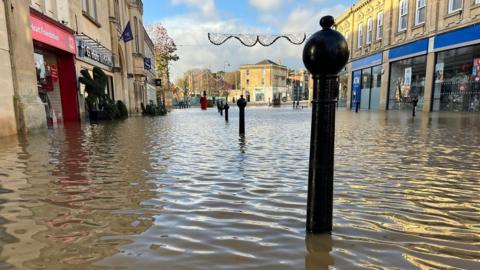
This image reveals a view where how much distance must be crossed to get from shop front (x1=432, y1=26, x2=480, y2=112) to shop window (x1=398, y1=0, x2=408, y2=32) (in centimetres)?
403

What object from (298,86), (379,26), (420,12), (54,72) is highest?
(379,26)

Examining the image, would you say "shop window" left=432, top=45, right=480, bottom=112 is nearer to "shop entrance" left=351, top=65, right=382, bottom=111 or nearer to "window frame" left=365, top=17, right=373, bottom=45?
"shop entrance" left=351, top=65, right=382, bottom=111

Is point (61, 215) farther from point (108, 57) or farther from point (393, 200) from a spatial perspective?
point (108, 57)

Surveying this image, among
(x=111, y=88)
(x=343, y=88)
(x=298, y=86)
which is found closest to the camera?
(x=111, y=88)

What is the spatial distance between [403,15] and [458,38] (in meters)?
6.09

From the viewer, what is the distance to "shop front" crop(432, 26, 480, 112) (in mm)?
16641

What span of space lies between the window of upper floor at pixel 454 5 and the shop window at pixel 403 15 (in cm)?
421

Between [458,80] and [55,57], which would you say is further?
[458,80]

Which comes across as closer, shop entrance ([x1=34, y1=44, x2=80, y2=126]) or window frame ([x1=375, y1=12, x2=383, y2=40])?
shop entrance ([x1=34, y1=44, x2=80, y2=126])

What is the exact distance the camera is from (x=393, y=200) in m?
3.13

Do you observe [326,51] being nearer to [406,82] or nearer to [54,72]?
[54,72]

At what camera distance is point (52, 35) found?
12055 mm

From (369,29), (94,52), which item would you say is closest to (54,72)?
(94,52)

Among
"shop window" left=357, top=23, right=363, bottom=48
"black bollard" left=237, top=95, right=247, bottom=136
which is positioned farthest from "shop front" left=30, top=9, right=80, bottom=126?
"shop window" left=357, top=23, right=363, bottom=48
